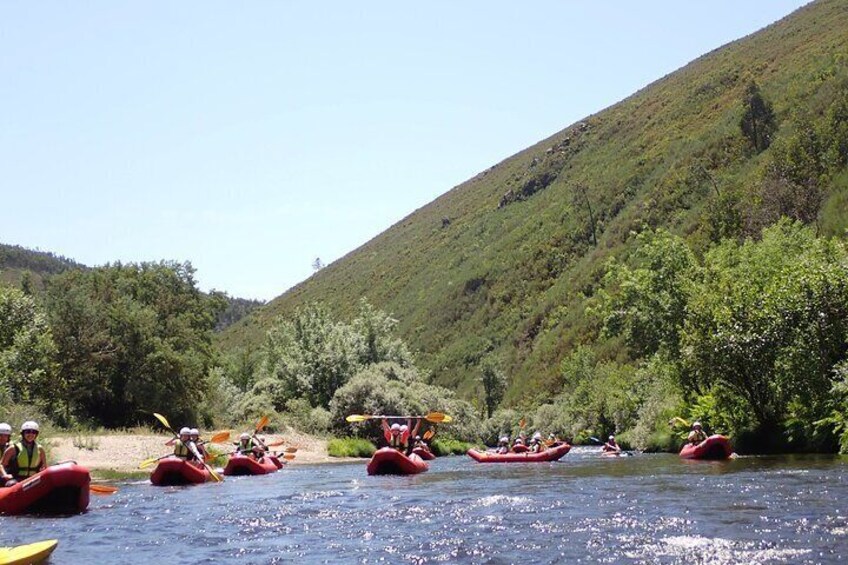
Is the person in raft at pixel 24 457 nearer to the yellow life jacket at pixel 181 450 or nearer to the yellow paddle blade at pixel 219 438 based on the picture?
the yellow life jacket at pixel 181 450

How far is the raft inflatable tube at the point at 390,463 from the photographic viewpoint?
2702 cm

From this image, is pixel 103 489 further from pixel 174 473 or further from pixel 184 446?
pixel 184 446

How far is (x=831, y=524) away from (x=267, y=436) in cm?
3431

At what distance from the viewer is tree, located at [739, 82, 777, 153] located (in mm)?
81312

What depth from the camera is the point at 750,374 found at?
32656mm

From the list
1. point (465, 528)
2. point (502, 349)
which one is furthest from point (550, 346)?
point (465, 528)

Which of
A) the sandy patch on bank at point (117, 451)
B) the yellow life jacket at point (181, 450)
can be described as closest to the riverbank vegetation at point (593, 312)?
the sandy patch on bank at point (117, 451)

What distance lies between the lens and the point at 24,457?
59.1 feet

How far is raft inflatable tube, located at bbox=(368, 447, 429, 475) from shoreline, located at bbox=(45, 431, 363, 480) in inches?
285

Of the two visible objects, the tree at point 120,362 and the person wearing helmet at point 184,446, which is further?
the tree at point 120,362

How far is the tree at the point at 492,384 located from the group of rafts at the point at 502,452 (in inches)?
1736

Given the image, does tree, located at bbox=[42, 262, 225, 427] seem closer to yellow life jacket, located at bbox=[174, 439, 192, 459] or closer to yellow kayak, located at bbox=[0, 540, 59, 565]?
yellow life jacket, located at bbox=[174, 439, 192, 459]

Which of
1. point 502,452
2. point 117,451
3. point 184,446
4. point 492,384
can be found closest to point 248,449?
point 117,451

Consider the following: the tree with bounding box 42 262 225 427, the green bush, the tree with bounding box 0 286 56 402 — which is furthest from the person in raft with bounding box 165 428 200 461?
the green bush
